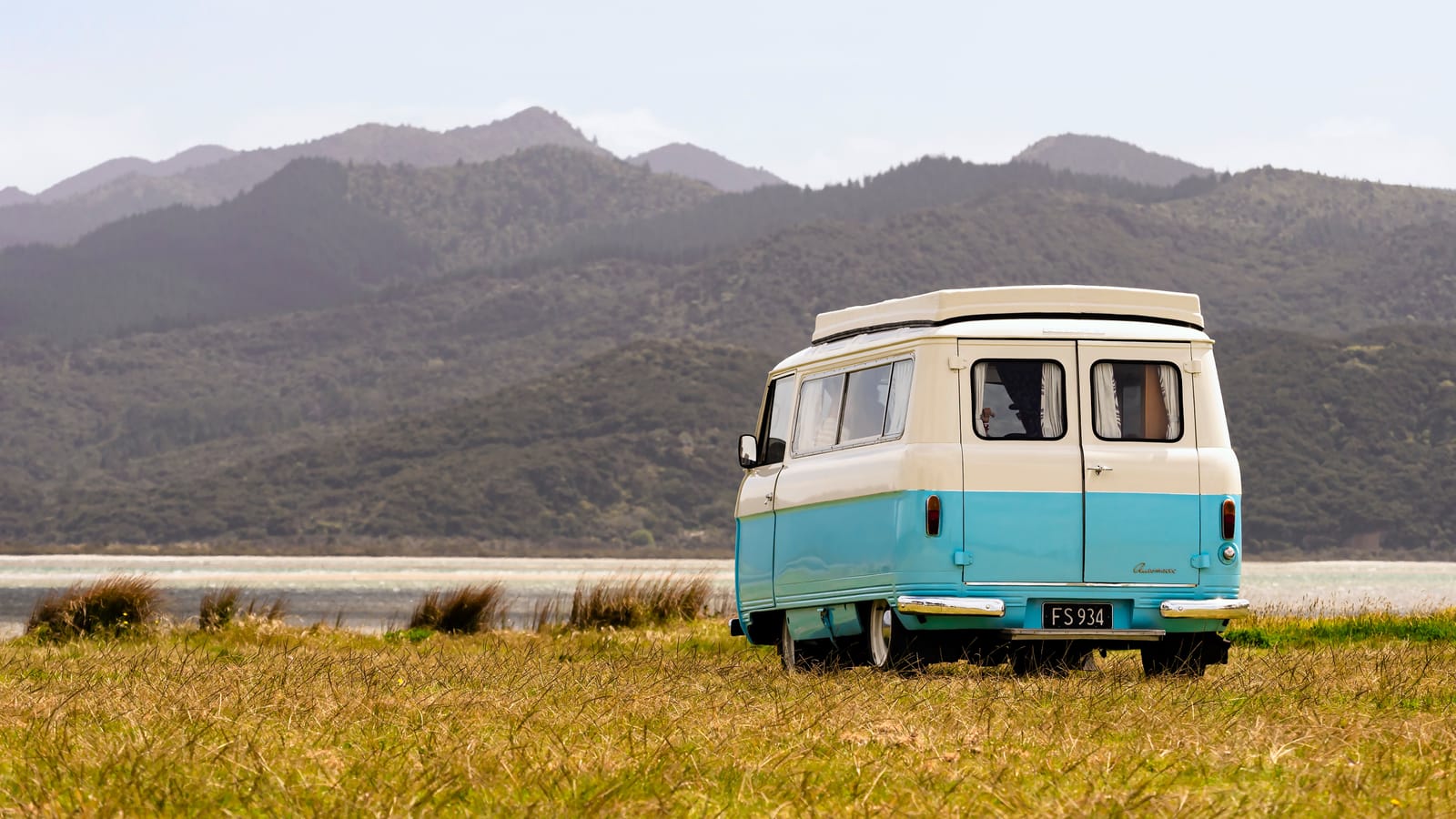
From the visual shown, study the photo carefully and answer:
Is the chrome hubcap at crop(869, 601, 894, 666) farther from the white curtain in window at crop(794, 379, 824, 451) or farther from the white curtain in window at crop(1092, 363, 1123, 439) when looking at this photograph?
the white curtain in window at crop(1092, 363, 1123, 439)

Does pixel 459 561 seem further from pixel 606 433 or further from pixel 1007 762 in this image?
pixel 1007 762

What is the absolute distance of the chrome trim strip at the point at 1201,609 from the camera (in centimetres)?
1266

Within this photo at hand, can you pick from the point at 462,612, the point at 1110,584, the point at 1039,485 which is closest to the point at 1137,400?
the point at 1039,485

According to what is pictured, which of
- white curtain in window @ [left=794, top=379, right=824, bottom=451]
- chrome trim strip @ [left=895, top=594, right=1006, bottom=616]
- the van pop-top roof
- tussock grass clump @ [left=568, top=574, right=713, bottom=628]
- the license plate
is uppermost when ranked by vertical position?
the van pop-top roof

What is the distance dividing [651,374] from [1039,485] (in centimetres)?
11388

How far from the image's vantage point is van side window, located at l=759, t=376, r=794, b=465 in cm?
1487


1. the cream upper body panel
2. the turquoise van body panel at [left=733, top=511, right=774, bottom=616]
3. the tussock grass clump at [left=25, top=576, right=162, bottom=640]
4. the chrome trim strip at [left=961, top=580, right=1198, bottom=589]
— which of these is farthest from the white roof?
the tussock grass clump at [left=25, top=576, right=162, bottom=640]

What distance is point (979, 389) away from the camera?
41.8 feet

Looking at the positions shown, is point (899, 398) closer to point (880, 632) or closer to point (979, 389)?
point (979, 389)

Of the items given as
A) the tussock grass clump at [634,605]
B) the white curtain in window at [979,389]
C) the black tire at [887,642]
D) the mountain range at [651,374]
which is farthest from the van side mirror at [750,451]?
the mountain range at [651,374]

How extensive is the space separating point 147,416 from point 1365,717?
150310 mm

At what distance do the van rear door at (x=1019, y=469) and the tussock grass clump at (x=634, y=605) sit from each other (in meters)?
11.7

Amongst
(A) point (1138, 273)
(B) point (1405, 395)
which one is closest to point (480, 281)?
(A) point (1138, 273)

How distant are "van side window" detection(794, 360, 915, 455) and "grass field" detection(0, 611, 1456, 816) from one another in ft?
5.50
